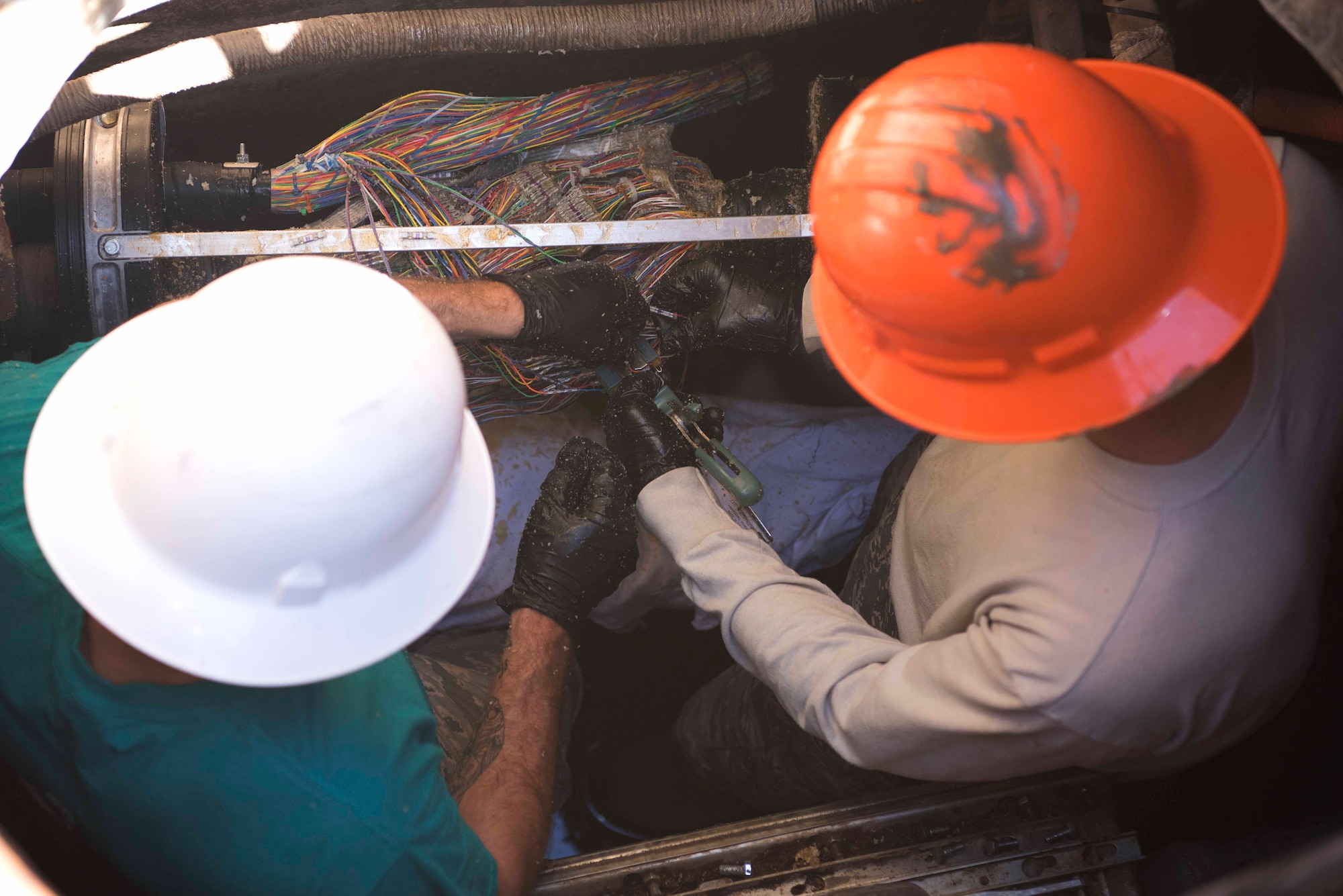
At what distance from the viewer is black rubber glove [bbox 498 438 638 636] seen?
195 cm

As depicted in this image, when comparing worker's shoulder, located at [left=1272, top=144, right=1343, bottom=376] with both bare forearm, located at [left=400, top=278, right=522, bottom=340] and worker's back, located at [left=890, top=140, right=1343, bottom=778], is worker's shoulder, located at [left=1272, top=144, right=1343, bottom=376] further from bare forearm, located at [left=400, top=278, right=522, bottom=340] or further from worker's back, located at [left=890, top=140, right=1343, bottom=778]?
bare forearm, located at [left=400, top=278, right=522, bottom=340]

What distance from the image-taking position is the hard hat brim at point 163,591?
1.04 meters

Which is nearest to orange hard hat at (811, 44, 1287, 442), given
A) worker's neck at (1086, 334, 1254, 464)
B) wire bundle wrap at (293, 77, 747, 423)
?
worker's neck at (1086, 334, 1254, 464)

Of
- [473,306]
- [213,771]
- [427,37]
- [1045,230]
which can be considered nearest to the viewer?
[1045,230]

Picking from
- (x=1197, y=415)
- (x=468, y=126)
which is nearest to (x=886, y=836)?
(x=1197, y=415)

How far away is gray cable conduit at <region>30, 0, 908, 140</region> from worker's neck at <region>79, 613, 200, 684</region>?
1.60m

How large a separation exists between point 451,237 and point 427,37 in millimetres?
649

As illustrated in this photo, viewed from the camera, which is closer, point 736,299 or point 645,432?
point 645,432

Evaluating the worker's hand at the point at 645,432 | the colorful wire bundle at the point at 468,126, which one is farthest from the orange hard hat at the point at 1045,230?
the colorful wire bundle at the point at 468,126

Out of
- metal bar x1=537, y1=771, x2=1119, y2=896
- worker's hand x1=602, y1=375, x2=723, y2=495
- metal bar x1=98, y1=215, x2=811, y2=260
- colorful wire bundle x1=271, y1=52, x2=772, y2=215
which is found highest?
colorful wire bundle x1=271, y1=52, x2=772, y2=215

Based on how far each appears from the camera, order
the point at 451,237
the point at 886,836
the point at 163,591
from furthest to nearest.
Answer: the point at 451,237
the point at 886,836
the point at 163,591

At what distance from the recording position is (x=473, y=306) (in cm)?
194

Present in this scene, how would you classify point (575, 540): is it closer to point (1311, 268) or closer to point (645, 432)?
point (645, 432)

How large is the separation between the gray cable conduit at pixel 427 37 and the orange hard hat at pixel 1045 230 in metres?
1.47
